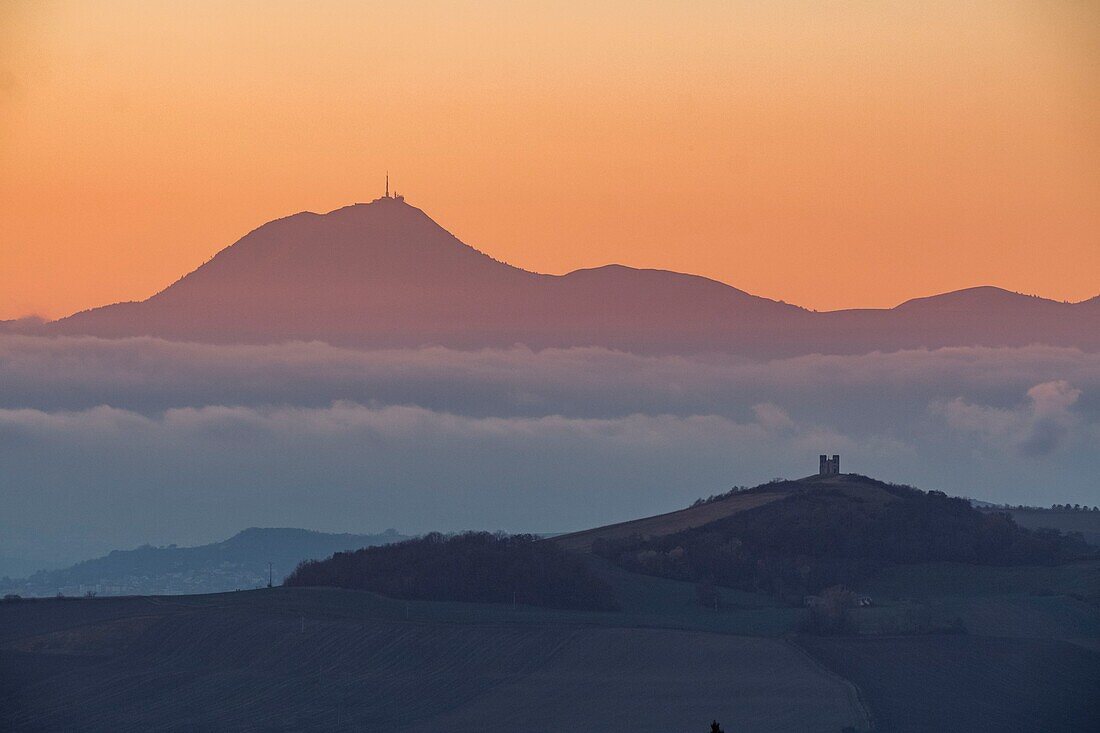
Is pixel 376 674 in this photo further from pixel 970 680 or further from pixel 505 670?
pixel 970 680

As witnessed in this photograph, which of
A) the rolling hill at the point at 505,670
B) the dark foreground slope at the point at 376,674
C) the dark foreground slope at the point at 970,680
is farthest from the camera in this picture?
the rolling hill at the point at 505,670

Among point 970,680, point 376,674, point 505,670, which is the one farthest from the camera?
point 505,670

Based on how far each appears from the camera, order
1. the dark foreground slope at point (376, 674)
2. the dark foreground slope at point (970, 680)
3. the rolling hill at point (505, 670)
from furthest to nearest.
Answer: the rolling hill at point (505, 670) < the dark foreground slope at point (376, 674) < the dark foreground slope at point (970, 680)

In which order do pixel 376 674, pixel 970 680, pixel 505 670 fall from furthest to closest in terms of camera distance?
pixel 505 670
pixel 970 680
pixel 376 674

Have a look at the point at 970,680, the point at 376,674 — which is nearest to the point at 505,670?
the point at 376,674

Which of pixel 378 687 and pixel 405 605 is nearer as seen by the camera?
pixel 378 687

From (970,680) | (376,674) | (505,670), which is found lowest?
(376,674)

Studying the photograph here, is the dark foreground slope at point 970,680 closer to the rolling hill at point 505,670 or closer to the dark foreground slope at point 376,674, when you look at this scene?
the rolling hill at point 505,670

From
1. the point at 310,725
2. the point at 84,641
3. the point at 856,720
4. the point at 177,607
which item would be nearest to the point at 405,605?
the point at 177,607

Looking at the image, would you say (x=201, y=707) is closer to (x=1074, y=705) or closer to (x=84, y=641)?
(x=84, y=641)

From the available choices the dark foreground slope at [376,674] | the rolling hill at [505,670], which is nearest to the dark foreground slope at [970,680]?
the rolling hill at [505,670]

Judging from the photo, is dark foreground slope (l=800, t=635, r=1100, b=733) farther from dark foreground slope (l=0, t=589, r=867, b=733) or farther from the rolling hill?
dark foreground slope (l=0, t=589, r=867, b=733)
